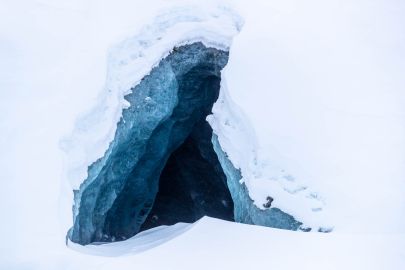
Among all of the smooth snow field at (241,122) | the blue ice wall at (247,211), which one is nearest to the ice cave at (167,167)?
the blue ice wall at (247,211)

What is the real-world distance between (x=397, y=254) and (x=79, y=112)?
363cm

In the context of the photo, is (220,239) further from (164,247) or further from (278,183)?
(278,183)

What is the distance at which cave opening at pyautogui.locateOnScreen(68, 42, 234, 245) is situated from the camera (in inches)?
241

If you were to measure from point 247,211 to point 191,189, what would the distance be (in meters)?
4.08

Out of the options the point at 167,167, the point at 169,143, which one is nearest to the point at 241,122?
the point at 169,143

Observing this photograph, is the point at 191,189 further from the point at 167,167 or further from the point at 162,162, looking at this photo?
the point at 162,162

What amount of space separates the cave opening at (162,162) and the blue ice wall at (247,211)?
4.15 ft

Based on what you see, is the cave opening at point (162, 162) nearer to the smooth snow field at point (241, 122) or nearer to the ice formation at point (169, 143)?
the ice formation at point (169, 143)

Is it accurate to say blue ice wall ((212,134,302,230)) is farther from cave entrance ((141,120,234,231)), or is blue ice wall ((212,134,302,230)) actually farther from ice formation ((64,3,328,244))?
cave entrance ((141,120,234,231))

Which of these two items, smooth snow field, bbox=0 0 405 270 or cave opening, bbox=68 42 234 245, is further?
cave opening, bbox=68 42 234 245

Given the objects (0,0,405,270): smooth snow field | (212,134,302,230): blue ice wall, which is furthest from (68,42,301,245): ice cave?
(0,0,405,270): smooth snow field

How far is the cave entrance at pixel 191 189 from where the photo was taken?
866 cm

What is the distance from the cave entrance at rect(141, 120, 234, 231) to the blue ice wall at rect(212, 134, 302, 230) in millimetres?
2670

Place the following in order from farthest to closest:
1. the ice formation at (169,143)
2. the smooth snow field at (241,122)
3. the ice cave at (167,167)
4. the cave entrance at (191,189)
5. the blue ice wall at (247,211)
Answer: the cave entrance at (191,189) < the ice cave at (167,167) < the ice formation at (169,143) < the blue ice wall at (247,211) < the smooth snow field at (241,122)
